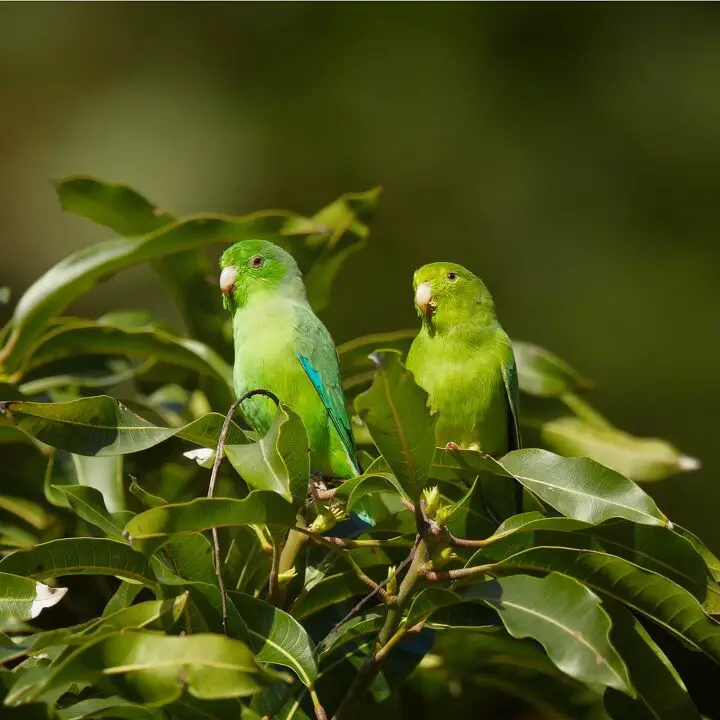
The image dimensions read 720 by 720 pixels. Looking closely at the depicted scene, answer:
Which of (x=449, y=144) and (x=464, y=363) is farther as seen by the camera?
(x=449, y=144)

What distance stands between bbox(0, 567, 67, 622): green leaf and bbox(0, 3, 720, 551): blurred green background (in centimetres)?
410

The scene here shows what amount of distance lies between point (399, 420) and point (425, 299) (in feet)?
3.73

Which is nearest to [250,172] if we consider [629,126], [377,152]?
[377,152]

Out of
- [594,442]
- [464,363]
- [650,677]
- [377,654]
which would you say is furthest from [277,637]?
[594,442]

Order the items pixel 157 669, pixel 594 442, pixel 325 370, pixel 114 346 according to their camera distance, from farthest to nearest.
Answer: pixel 594 442 < pixel 114 346 < pixel 325 370 < pixel 157 669

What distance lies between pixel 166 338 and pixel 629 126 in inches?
191

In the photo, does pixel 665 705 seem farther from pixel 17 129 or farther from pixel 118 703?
pixel 17 129

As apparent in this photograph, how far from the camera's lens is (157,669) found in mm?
1586

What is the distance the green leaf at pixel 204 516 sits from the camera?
165cm

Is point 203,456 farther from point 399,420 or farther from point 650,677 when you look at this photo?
point 650,677

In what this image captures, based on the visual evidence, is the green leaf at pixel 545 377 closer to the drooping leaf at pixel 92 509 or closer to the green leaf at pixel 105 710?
the drooping leaf at pixel 92 509

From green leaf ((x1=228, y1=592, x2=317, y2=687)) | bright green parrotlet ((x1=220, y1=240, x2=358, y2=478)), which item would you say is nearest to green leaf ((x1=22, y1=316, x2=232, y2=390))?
bright green parrotlet ((x1=220, y1=240, x2=358, y2=478))

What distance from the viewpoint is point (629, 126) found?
6.82 meters

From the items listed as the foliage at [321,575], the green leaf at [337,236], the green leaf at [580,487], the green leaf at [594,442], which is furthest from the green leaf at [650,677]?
the green leaf at [337,236]
